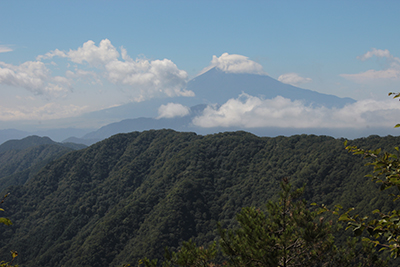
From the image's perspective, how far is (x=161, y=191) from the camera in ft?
241

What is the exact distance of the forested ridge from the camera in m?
57.3

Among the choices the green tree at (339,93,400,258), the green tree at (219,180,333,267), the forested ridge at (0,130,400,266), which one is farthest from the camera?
the forested ridge at (0,130,400,266)

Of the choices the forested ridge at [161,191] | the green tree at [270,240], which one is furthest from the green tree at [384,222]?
the forested ridge at [161,191]

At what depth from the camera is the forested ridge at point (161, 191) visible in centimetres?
5728

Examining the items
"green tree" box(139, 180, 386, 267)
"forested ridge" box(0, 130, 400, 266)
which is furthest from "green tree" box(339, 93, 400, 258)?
"forested ridge" box(0, 130, 400, 266)

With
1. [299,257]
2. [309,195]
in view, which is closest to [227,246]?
[299,257]

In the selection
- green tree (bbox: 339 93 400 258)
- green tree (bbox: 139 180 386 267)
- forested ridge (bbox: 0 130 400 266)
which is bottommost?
forested ridge (bbox: 0 130 400 266)

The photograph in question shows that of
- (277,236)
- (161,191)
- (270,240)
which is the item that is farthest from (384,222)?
(161,191)

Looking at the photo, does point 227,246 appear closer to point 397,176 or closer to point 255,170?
point 397,176

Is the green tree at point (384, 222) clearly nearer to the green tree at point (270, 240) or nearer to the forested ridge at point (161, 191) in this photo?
the green tree at point (270, 240)

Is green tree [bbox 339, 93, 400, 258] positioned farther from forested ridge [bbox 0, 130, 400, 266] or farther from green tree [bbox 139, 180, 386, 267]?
forested ridge [bbox 0, 130, 400, 266]

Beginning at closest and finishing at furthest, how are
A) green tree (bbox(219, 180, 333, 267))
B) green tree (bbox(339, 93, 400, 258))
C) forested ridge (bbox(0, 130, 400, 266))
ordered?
1. green tree (bbox(339, 93, 400, 258))
2. green tree (bbox(219, 180, 333, 267))
3. forested ridge (bbox(0, 130, 400, 266))

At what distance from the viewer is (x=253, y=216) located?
10453mm

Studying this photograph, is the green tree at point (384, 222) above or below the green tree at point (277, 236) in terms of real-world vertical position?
above
